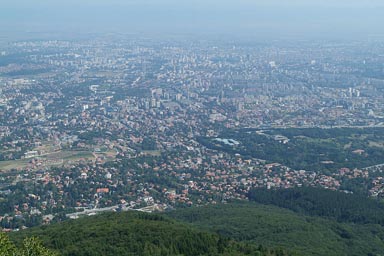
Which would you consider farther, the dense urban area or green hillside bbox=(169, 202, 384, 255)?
the dense urban area

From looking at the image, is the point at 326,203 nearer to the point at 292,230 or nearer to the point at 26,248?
the point at 292,230

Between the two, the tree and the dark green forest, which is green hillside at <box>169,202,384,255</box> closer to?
the dark green forest

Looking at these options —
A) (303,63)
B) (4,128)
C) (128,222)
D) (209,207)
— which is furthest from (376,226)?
(303,63)

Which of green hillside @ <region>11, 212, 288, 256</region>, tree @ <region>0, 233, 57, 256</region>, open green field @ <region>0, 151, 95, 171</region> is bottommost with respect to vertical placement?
open green field @ <region>0, 151, 95, 171</region>

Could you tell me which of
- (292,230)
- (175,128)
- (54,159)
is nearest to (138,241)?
(292,230)

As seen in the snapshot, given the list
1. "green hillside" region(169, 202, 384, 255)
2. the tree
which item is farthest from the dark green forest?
the tree

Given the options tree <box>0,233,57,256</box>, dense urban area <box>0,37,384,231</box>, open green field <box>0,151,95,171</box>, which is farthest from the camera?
open green field <box>0,151,95,171</box>

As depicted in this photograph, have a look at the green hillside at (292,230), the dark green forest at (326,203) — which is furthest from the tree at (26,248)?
the dark green forest at (326,203)
